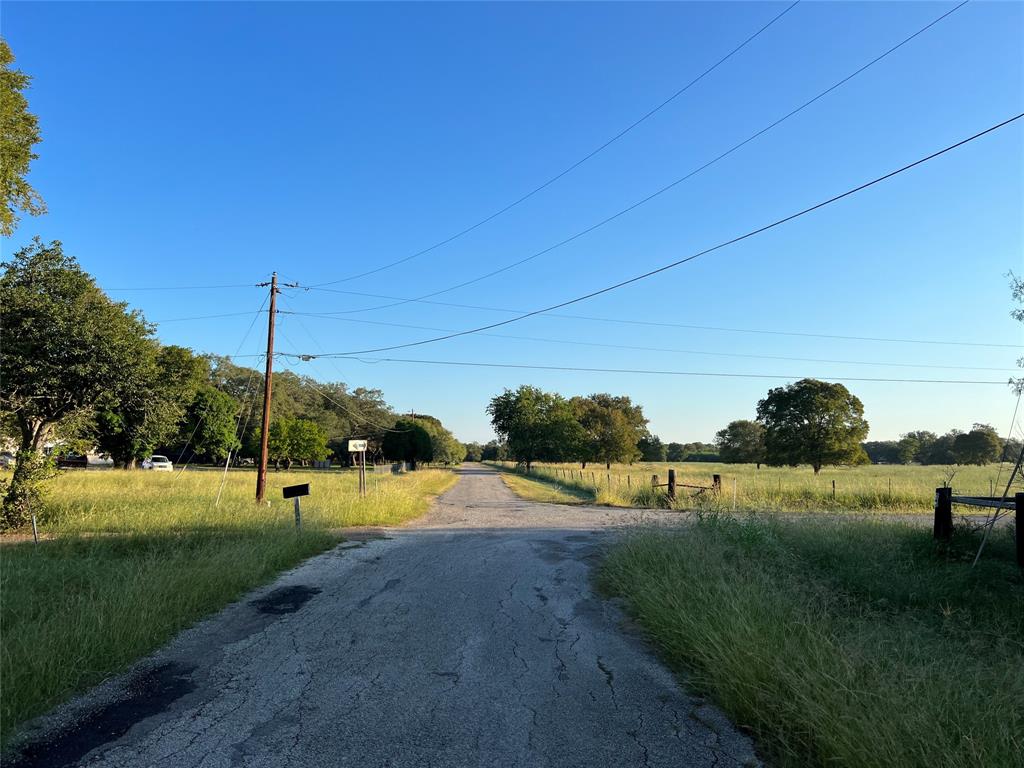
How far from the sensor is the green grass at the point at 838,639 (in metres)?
3.21

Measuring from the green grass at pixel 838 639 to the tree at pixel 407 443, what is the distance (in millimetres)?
78406

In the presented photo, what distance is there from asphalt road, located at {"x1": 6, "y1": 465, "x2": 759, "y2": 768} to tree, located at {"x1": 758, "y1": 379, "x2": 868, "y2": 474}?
5194 cm

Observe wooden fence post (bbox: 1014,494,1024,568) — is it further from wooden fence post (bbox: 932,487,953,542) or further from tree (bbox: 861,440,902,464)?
tree (bbox: 861,440,902,464)

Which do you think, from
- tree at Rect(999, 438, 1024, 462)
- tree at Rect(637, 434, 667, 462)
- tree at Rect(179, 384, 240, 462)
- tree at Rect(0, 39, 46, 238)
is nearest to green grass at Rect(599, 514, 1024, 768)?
Answer: tree at Rect(999, 438, 1024, 462)

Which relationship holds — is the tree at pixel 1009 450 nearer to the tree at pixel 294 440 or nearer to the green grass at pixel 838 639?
the green grass at pixel 838 639

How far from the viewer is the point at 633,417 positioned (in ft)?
289

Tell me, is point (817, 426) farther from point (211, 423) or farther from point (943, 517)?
point (211, 423)

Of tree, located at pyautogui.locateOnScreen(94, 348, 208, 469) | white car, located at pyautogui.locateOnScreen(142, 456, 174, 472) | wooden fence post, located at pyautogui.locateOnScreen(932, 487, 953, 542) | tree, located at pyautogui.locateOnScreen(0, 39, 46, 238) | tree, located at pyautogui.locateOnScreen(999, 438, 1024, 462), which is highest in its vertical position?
tree, located at pyautogui.locateOnScreen(0, 39, 46, 238)

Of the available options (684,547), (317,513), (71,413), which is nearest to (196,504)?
(317,513)

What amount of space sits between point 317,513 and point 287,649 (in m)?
9.65

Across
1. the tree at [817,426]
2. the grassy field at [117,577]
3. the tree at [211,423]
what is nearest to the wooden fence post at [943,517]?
the grassy field at [117,577]

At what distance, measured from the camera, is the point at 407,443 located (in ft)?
282

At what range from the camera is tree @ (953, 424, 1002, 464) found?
65688 millimetres

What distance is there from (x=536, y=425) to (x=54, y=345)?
55090mm
